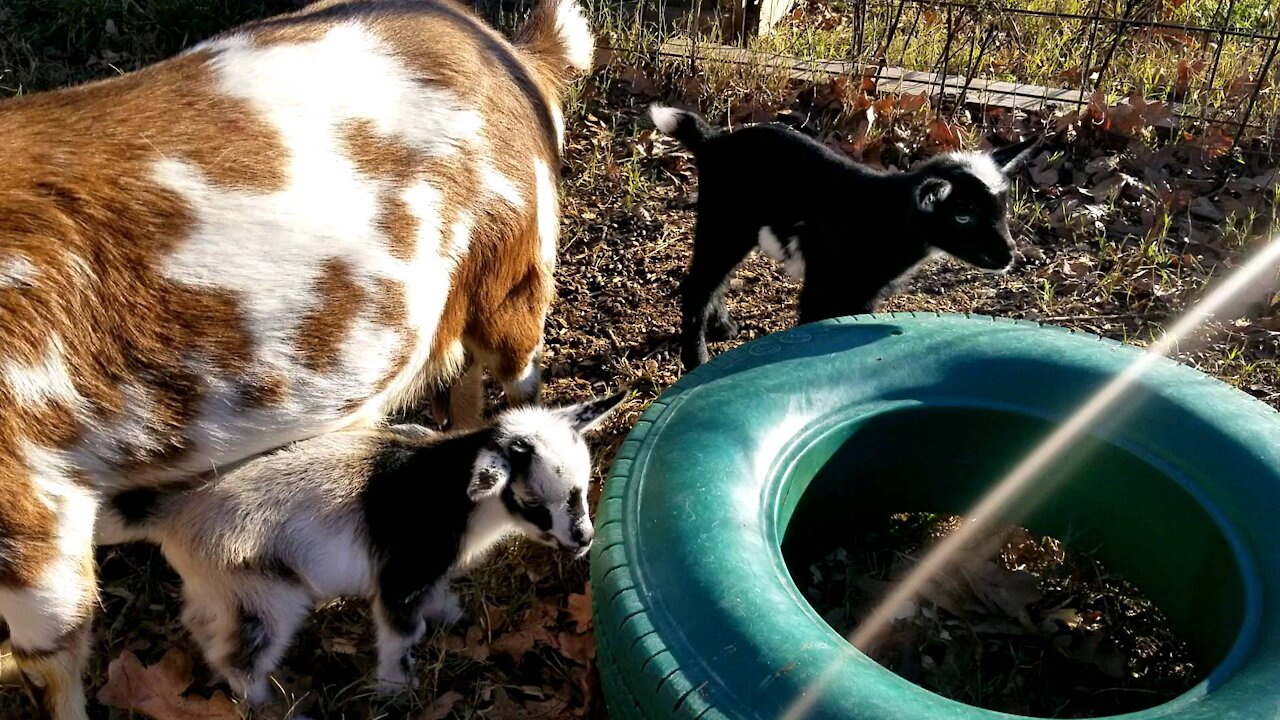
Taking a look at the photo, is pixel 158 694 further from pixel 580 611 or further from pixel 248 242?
pixel 248 242

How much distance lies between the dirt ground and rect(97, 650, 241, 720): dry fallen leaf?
0.01 meters

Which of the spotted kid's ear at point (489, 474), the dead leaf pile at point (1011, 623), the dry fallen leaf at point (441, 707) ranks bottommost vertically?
the dry fallen leaf at point (441, 707)

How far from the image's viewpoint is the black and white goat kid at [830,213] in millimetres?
3400

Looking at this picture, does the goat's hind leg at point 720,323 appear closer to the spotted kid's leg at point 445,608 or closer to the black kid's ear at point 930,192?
the black kid's ear at point 930,192

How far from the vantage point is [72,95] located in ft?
8.22

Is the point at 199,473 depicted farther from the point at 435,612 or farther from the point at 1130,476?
the point at 1130,476

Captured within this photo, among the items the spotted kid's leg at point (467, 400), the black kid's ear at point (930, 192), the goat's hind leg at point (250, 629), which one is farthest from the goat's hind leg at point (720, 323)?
the goat's hind leg at point (250, 629)

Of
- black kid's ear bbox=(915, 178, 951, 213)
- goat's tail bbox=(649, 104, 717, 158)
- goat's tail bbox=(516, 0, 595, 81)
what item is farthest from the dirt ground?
goat's tail bbox=(516, 0, 595, 81)

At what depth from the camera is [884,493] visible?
117 inches

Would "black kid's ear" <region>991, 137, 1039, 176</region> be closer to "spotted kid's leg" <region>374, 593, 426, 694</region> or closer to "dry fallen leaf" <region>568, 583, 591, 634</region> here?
"dry fallen leaf" <region>568, 583, 591, 634</region>

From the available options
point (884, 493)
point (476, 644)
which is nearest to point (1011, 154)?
point (884, 493)

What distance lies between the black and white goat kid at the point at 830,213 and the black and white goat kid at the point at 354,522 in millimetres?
996

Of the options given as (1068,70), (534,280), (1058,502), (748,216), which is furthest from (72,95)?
(1068,70)

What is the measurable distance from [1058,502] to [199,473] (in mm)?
2102
